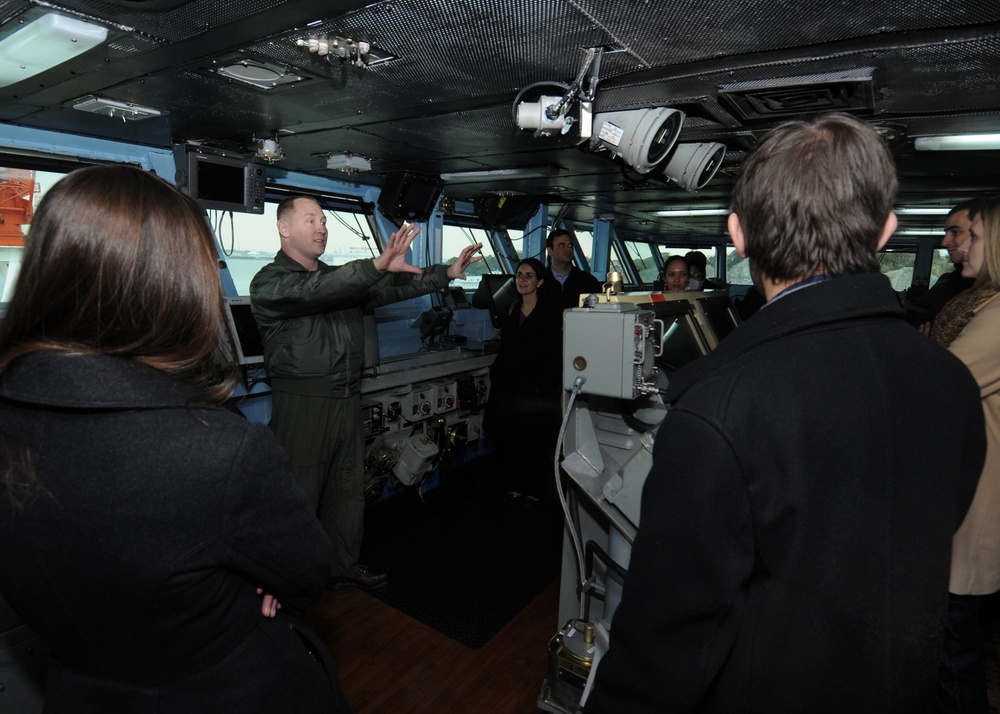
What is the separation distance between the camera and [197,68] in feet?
6.86

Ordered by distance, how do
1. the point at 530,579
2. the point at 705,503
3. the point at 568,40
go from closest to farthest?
the point at 705,503, the point at 568,40, the point at 530,579

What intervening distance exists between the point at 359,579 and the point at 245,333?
1.52 metres

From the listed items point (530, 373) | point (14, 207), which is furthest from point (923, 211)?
point (14, 207)

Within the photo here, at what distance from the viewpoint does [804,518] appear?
77 cm

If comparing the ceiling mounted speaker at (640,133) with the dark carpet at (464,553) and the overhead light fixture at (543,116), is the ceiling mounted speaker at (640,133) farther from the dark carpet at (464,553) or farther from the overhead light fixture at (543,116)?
the dark carpet at (464,553)

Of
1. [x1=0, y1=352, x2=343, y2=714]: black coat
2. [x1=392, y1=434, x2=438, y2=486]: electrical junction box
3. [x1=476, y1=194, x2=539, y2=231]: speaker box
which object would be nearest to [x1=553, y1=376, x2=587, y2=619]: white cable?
[x1=0, y1=352, x2=343, y2=714]: black coat

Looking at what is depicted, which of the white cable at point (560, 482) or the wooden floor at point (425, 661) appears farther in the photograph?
the wooden floor at point (425, 661)

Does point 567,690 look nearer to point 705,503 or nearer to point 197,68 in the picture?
point 705,503

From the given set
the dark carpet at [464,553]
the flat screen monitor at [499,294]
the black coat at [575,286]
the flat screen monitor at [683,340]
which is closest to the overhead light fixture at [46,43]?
the flat screen monitor at [683,340]

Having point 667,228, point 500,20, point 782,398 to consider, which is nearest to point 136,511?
point 782,398

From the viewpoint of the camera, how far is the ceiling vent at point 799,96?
2076 mm

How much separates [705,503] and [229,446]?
655 millimetres

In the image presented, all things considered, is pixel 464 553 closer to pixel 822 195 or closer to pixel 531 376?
pixel 531 376

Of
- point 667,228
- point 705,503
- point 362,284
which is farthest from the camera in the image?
point 667,228
